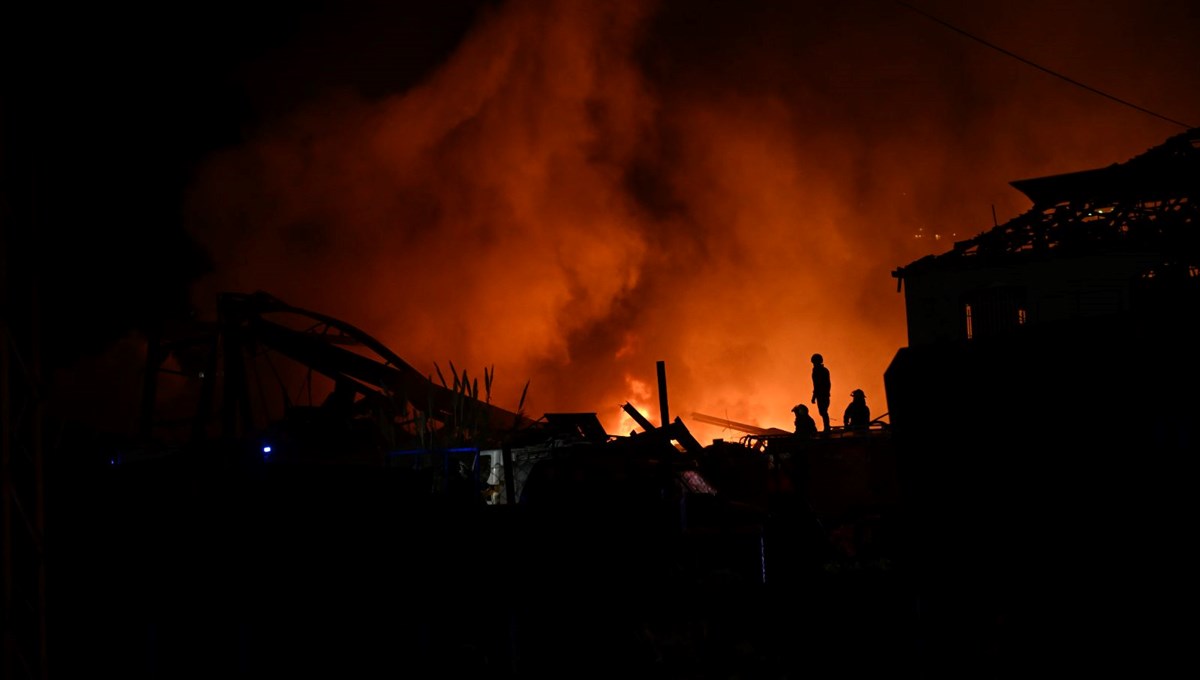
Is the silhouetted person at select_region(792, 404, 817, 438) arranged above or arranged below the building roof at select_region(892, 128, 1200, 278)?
below

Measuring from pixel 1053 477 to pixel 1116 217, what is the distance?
42.9 ft

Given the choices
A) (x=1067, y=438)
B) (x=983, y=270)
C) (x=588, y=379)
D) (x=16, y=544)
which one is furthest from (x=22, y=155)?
(x=588, y=379)

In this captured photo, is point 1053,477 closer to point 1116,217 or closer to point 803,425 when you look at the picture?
point 803,425

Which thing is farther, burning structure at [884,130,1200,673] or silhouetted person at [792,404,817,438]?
silhouetted person at [792,404,817,438]

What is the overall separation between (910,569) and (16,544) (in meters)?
9.76

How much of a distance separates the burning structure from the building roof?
1066 centimetres

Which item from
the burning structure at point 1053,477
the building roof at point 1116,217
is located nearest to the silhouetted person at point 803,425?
the burning structure at point 1053,477

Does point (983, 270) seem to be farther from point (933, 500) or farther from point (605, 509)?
point (605, 509)

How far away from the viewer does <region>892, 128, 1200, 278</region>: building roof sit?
19.4m

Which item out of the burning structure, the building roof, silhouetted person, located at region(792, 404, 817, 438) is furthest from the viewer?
the building roof

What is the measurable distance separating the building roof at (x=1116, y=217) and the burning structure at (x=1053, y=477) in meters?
10.7

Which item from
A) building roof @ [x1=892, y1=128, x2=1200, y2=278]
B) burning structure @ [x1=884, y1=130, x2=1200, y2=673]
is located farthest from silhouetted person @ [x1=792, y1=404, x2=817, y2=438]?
building roof @ [x1=892, y1=128, x2=1200, y2=278]

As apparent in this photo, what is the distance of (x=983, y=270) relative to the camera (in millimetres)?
21188

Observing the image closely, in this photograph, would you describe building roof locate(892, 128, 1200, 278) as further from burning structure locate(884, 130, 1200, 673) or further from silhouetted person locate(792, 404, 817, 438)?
burning structure locate(884, 130, 1200, 673)
